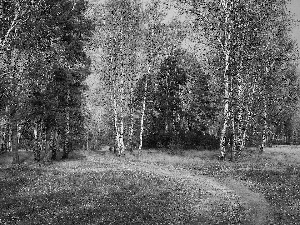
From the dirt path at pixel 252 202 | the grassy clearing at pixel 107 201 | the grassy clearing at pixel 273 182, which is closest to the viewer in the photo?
the grassy clearing at pixel 107 201

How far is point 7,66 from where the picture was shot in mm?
29594

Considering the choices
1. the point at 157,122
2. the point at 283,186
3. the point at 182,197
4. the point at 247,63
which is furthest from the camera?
the point at 157,122

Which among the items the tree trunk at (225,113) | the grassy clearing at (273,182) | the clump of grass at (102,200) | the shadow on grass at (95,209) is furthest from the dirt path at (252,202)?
the tree trunk at (225,113)

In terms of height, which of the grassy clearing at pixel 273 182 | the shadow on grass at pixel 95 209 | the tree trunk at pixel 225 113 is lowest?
the shadow on grass at pixel 95 209

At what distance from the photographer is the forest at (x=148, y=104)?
15.0m

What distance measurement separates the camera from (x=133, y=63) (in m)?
41.4

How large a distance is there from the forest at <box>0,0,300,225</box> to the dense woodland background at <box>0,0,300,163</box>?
133 mm

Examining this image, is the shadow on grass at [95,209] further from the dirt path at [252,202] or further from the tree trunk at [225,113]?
the tree trunk at [225,113]

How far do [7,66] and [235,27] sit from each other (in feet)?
63.4

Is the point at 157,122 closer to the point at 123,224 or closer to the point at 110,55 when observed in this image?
the point at 110,55

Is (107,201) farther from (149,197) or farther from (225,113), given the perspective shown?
(225,113)

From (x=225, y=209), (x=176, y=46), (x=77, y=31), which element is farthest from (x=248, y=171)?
(x=176, y=46)

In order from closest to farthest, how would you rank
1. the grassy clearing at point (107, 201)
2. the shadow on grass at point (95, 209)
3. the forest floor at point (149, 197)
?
the shadow on grass at point (95, 209)
the grassy clearing at point (107, 201)
the forest floor at point (149, 197)

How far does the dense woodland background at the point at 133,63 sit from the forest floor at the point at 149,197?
8031 mm
